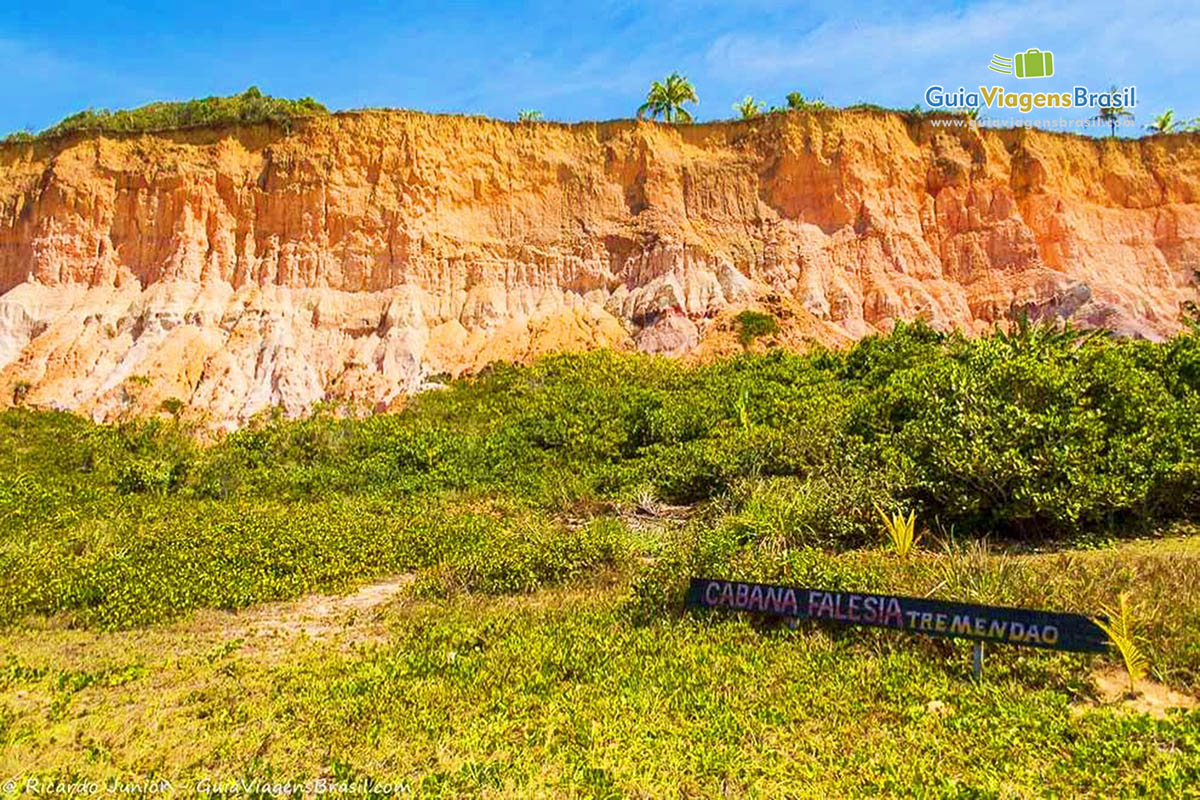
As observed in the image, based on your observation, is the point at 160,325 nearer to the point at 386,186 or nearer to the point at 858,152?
the point at 386,186

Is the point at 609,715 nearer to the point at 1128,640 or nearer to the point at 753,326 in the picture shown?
the point at 1128,640

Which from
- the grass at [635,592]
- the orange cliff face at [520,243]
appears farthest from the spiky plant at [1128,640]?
the orange cliff face at [520,243]

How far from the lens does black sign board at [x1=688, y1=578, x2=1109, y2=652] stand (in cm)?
475

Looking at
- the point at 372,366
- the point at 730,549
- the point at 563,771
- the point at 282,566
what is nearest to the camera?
the point at 563,771

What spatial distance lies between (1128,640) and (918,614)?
126 cm

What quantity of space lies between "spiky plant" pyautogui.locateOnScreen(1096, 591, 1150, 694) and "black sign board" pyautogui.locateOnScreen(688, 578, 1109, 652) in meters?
0.15

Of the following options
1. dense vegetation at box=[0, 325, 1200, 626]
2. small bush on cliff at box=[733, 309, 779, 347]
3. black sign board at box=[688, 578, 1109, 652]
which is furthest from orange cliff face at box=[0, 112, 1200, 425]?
black sign board at box=[688, 578, 1109, 652]

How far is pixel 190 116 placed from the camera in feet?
109

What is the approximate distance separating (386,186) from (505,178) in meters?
4.63

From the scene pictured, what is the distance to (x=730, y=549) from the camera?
7.69 m

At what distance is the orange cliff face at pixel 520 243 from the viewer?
2736cm

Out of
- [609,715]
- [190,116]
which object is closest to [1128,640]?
[609,715]

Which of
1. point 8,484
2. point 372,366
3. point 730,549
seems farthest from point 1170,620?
point 372,366

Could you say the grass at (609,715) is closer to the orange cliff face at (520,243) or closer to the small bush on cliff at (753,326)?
the small bush on cliff at (753,326)
